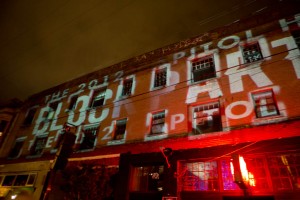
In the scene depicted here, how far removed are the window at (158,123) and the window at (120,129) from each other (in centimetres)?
250

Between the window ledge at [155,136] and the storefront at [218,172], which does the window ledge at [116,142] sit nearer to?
the storefront at [218,172]

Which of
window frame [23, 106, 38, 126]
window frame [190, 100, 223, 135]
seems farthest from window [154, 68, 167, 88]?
window frame [23, 106, 38, 126]

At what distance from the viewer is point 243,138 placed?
33.4 feet

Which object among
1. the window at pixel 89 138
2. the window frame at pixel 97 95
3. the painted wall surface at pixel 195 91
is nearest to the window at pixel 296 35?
the painted wall surface at pixel 195 91

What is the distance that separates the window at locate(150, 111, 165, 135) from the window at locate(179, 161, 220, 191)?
3147 millimetres

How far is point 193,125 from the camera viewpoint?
12867 millimetres

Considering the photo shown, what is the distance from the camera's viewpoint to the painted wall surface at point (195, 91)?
11.2 m

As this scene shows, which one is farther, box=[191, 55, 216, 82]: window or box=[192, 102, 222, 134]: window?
box=[191, 55, 216, 82]: window

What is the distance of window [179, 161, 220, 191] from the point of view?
10523 millimetres

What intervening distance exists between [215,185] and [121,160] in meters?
5.87

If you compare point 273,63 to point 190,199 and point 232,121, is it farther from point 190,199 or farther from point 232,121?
point 190,199

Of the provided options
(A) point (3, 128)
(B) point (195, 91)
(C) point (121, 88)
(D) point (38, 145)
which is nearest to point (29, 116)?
(A) point (3, 128)

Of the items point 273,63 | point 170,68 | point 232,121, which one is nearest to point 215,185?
point 232,121

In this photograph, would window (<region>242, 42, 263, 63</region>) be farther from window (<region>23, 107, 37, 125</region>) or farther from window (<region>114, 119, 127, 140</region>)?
window (<region>23, 107, 37, 125</region>)
